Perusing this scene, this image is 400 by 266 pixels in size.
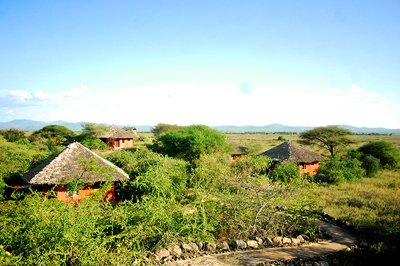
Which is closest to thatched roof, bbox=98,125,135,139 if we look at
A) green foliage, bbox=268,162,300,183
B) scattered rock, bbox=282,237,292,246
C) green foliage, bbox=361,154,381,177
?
green foliage, bbox=268,162,300,183

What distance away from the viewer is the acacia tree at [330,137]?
35.4m

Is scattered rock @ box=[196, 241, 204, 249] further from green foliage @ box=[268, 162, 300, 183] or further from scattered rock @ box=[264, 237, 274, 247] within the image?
green foliage @ box=[268, 162, 300, 183]

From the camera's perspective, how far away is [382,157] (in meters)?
30.5

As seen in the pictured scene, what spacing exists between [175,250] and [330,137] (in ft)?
99.8

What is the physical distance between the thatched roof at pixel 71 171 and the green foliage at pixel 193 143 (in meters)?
9.10

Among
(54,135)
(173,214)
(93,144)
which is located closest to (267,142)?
(54,135)

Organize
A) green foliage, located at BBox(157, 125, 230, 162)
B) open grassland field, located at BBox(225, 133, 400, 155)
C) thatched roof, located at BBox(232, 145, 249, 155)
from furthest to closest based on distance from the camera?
open grassland field, located at BBox(225, 133, 400, 155)
thatched roof, located at BBox(232, 145, 249, 155)
green foliage, located at BBox(157, 125, 230, 162)

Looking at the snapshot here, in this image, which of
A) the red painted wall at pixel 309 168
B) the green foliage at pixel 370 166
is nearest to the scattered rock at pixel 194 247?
the red painted wall at pixel 309 168

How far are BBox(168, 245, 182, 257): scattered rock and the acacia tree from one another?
30211 millimetres

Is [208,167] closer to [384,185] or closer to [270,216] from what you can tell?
[270,216]

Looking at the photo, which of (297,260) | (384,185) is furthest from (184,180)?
(384,185)

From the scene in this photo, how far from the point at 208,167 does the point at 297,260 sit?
31.1 feet

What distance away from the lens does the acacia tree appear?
1394 inches

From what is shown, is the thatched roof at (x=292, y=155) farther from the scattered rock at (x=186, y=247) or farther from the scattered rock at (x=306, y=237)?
the scattered rock at (x=186, y=247)
